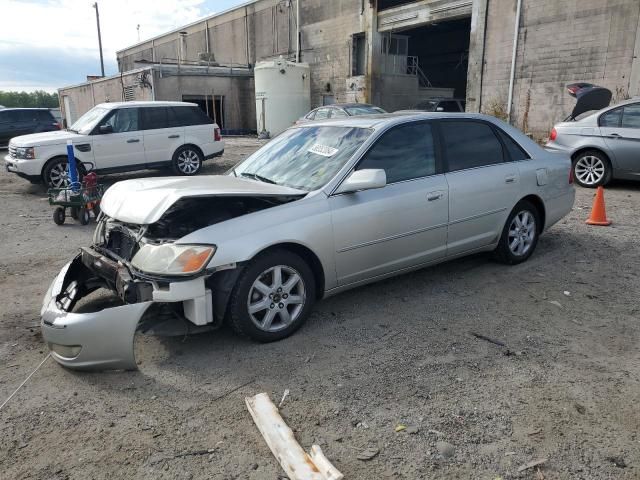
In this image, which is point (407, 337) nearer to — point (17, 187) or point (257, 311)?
point (257, 311)

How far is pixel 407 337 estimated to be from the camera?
12.5 ft

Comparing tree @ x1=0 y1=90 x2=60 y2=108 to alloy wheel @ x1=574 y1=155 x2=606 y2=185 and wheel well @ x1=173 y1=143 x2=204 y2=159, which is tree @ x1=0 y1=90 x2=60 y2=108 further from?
alloy wheel @ x1=574 y1=155 x2=606 y2=185

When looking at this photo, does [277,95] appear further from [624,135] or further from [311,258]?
[311,258]

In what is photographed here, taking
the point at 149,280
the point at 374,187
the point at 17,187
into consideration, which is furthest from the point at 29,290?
the point at 17,187

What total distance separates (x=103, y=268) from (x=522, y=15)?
16.8m

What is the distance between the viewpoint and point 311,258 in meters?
3.82

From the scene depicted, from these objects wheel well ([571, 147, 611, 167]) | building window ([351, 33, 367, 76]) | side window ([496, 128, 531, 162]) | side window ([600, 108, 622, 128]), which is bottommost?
wheel well ([571, 147, 611, 167])

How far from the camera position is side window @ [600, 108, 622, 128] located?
9.02m

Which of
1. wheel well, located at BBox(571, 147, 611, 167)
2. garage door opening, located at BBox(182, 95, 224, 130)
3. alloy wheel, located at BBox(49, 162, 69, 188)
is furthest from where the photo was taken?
garage door opening, located at BBox(182, 95, 224, 130)

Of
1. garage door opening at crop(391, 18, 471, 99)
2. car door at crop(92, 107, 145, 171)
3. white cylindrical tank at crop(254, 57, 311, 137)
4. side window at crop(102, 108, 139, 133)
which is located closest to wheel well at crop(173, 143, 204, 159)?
car door at crop(92, 107, 145, 171)

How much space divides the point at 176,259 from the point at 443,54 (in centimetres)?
3042

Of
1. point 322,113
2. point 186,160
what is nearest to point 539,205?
point 186,160

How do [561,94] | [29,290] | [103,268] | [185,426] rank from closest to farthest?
[185,426]
[103,268]
[29,290]
[561,94]

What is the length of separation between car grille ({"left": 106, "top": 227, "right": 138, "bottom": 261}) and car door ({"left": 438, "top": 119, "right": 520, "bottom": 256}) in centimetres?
270
